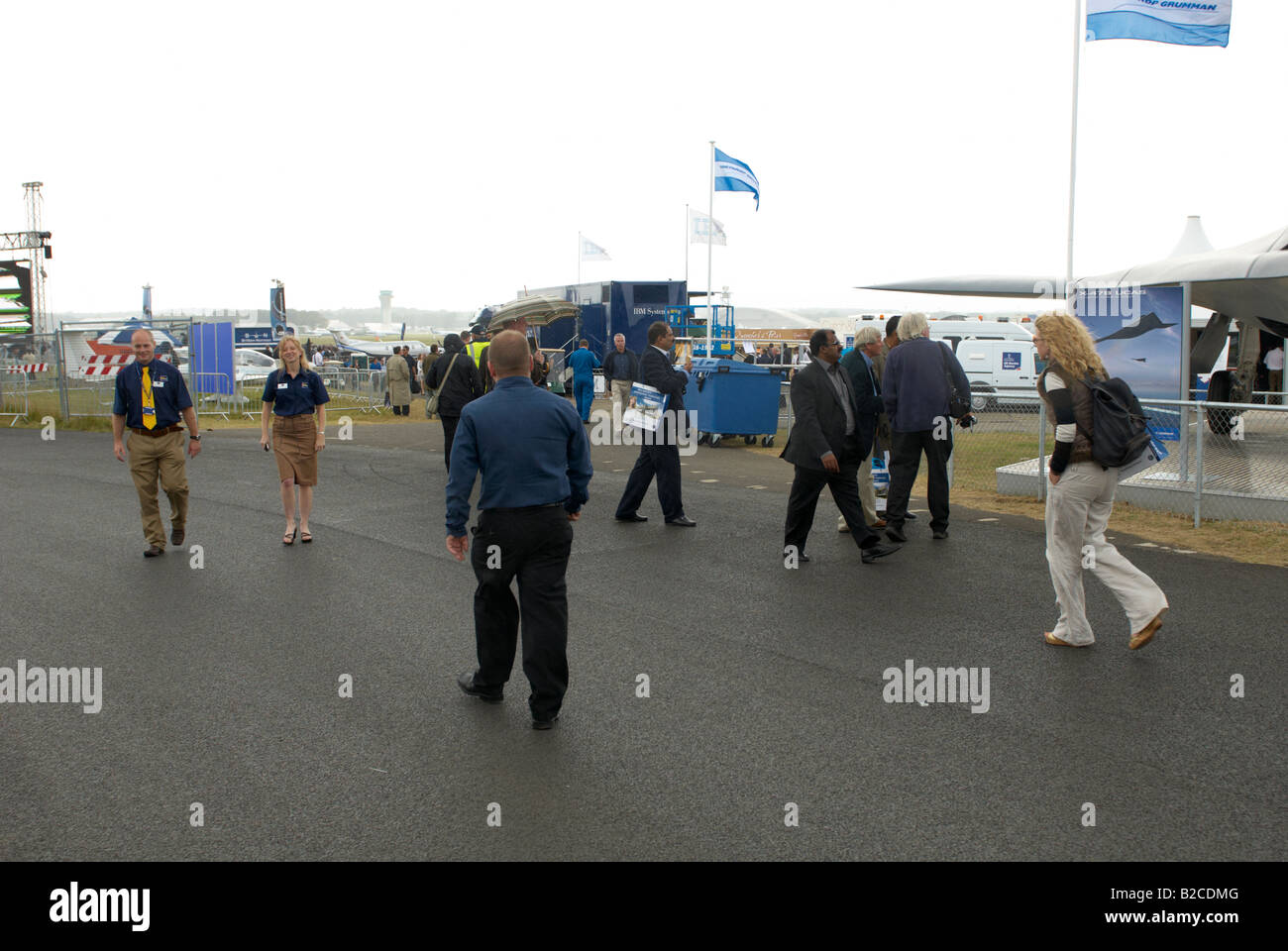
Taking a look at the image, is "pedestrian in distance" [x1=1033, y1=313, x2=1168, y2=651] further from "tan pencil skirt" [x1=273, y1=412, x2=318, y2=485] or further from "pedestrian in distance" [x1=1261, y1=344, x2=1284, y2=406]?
"pedestrian in distance" [x1=1261, y1=344, x2=1284, y2=406]

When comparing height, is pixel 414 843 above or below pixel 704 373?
below

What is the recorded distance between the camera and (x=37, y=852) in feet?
13.1

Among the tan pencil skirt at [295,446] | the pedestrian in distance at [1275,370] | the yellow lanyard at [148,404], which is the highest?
the pedestrian in distance at [1275,370]

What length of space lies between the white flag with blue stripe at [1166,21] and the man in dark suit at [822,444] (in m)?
8.71

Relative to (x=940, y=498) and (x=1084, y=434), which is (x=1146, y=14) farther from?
(x=1084, y=434)

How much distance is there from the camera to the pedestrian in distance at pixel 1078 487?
645 cm

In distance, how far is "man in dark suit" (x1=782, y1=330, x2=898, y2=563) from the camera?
9.19 metres

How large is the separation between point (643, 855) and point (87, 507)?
10650 millimetres

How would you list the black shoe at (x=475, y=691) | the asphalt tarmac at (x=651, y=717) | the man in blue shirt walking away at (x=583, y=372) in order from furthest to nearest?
the man in blue shirt walking away at (x=583, y=372)
the black shoe at (x=475, y=691)
the asphalt tarmac at (x=651, y=717)

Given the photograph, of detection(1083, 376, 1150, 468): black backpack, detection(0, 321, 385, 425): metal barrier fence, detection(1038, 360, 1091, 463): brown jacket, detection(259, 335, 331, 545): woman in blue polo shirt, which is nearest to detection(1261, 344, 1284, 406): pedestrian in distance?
detection(1083, 376, 1150, 468): black backpack

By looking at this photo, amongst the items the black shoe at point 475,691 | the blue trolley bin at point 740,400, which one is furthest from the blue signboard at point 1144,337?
the black shoe at point 475,691

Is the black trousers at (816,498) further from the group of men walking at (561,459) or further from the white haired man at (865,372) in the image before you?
the white haired man at (865,372)

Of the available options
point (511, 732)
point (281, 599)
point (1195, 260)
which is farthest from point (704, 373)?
point (511, 732)

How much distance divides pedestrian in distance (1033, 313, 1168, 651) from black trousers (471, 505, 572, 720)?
2.93 m
